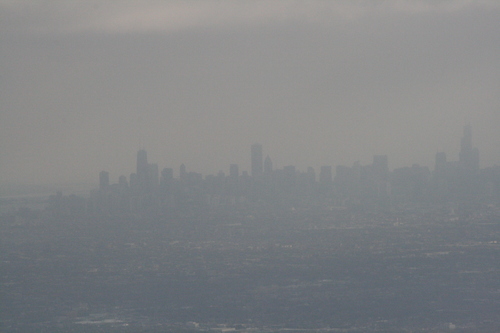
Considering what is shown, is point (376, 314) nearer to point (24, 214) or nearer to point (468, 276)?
point (468, 276)

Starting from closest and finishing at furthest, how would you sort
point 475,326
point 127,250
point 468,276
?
point 475,326, point 468,276, point 127,250

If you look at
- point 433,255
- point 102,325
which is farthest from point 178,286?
point 433,255

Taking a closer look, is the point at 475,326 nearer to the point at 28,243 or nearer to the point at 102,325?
the point at 102,325

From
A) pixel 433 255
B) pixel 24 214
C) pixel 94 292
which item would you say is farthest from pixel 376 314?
pixel 24 214

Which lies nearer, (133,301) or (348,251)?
(133,301)

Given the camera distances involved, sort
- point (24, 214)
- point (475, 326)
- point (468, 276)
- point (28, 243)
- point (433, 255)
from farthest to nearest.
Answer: point (24, 214) < point (28, 243) < point (433, 255) < point (468, 276) < point (475, 326)

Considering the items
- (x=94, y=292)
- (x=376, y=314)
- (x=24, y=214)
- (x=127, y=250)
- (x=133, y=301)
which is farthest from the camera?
(x=24, y=214)
